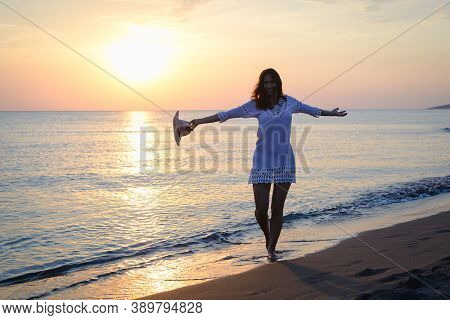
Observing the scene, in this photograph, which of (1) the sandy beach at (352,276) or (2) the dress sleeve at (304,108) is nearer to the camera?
(1) the sandy beach at (352,276)

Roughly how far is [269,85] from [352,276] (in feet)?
7.49

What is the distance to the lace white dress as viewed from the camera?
549cm

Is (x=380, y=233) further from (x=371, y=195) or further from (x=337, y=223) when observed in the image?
(x=371, y=195)

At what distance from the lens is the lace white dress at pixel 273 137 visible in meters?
5.49

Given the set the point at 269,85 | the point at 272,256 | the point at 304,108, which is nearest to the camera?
the point at 269,85

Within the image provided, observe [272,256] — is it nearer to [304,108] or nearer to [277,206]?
[277,206]

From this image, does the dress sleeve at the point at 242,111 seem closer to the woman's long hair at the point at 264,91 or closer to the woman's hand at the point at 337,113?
the woman's long hair at the point at 264,91

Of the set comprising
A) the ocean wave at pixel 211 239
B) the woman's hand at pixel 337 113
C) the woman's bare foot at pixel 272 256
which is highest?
the woman's hand at pixel 337 113

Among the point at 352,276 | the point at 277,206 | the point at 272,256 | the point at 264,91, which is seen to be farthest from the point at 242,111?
the point at 352,276

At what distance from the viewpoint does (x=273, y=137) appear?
5535mm

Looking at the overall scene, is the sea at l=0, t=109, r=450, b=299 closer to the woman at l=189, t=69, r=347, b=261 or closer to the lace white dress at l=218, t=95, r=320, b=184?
the woman at l=189, t=69, r=347, b=261

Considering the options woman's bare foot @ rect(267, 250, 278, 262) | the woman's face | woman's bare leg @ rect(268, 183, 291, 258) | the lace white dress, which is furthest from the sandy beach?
the woman's face

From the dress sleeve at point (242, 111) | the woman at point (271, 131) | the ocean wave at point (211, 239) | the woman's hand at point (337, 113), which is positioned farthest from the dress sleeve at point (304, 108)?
the ocean wave at point (211, 239)

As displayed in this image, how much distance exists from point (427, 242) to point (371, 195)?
6417mm
